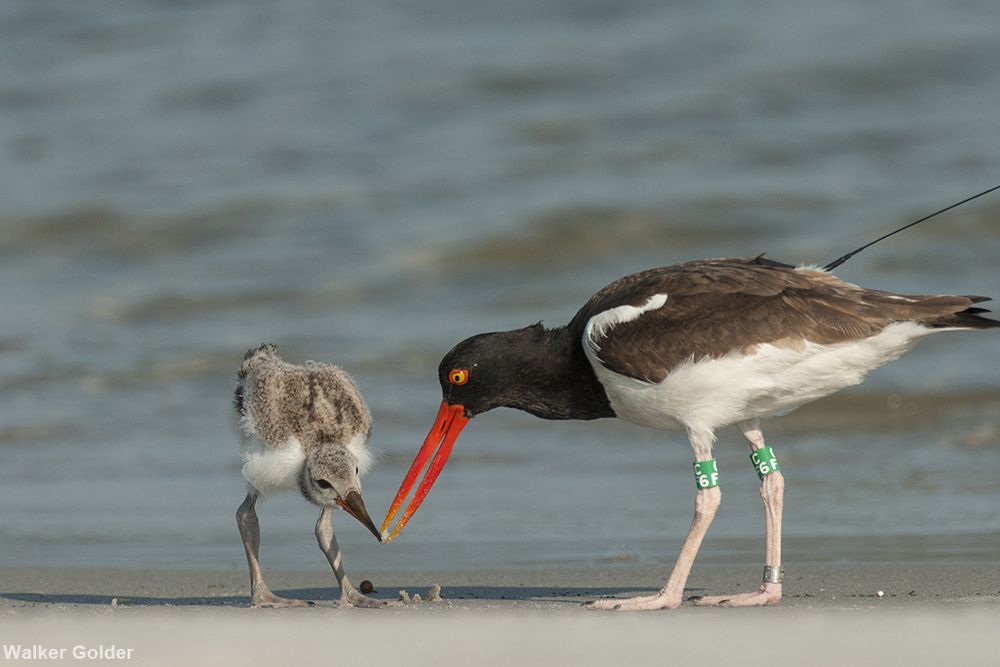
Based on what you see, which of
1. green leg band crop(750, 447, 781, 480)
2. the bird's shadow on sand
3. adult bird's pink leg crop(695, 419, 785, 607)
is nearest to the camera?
adult bird's pink leg crop(695, 419, 785, 607)

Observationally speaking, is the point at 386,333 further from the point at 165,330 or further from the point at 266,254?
the point at 266,254

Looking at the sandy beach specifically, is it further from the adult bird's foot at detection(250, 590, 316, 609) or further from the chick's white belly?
the chick's white belly

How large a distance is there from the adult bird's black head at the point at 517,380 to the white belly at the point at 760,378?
0.31 m

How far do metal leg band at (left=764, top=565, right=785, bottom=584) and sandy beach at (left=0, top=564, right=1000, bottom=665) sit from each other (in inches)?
5.4

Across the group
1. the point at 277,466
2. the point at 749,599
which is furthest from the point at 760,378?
the point at 277,466

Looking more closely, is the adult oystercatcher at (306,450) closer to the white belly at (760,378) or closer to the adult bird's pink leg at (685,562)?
the adult bird's pink leg at (685,562)

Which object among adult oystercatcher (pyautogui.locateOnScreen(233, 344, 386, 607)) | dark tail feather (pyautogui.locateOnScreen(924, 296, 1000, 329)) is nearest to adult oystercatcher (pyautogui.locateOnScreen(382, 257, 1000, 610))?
dark tail feather (pyautogui.locateOnScreen(924, 296, 1000, 329))

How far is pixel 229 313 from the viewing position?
11.8 meters

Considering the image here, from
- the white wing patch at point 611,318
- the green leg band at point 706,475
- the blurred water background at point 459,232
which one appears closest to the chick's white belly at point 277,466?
the blurred water background at point 459,232

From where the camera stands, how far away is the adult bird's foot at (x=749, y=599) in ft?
17.2

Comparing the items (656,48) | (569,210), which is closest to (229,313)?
(569,210)

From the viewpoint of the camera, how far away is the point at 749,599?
17.3 ft

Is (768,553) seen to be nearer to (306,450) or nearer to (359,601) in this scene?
(359,601)

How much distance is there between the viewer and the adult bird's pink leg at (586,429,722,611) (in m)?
5.20
